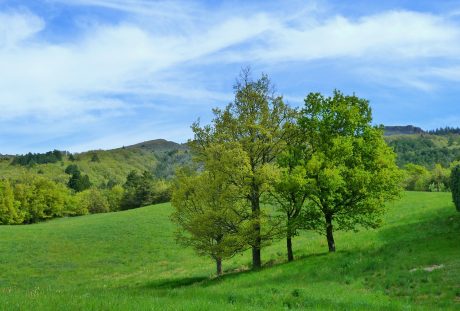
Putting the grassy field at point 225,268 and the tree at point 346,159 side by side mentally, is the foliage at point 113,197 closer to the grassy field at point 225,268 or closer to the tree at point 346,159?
the grassy field at point 225,268

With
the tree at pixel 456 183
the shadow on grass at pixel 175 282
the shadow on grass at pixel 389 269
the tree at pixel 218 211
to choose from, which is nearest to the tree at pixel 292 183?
the tree at pixel 218 211

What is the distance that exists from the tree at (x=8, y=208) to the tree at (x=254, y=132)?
8364 cm

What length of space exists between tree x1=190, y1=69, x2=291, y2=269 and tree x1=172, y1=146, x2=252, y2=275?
102cm

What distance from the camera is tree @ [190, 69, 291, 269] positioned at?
103 feet

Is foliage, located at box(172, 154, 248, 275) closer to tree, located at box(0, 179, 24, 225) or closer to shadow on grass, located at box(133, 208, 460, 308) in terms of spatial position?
shadow on grass, located at box(133, 208, 460, 308)

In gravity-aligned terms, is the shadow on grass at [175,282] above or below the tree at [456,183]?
below

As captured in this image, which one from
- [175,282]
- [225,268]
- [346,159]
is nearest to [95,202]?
[225,268]

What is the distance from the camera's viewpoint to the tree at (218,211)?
30.2 metres

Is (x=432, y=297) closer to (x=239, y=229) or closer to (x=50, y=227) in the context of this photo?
(x=239, y=229)

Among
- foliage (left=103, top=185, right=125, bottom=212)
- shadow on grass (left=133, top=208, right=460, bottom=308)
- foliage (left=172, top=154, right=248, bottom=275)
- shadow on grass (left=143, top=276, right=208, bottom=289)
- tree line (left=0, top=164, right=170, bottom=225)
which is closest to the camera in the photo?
shadow on grass (left=133, top=208, right=460, bottom=308)

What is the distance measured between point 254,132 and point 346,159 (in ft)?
23.8

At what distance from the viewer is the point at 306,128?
33594 millimetres

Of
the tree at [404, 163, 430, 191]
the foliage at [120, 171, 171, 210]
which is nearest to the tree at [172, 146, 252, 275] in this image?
the foliage at [120, 171, 171, 210]

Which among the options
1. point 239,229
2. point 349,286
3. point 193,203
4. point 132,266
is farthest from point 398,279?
point 132,266
